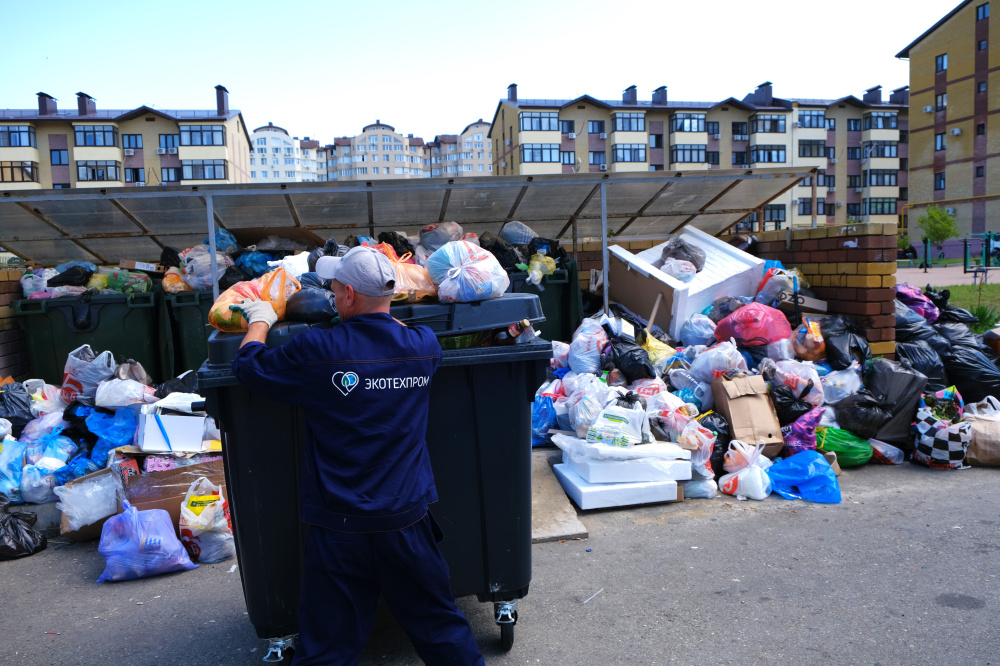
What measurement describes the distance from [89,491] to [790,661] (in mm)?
3474

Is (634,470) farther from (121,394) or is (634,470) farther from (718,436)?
(121,394)

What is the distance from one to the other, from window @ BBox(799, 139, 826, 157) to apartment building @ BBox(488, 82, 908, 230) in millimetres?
78

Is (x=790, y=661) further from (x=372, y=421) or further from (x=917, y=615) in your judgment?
(x=372, y=421)

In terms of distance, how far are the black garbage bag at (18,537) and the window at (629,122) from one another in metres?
50.7

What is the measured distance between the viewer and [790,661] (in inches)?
93.7

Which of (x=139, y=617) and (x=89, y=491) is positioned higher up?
(x=89, y=491)

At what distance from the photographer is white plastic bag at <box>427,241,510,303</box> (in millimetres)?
2523

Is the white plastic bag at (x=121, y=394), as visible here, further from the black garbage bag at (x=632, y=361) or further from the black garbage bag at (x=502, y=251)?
the black garbage bag at (x=632, y=361)

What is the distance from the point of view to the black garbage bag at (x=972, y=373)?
203 inches

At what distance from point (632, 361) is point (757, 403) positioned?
876 millimetres

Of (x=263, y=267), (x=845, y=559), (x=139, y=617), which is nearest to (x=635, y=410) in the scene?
(x=845, y=559)

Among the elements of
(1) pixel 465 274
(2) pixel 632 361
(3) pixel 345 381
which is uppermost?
(1) pixel 465 274

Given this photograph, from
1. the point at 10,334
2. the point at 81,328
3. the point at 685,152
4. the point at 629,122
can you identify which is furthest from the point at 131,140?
the point at 81,328

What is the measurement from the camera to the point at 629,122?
5075cm
